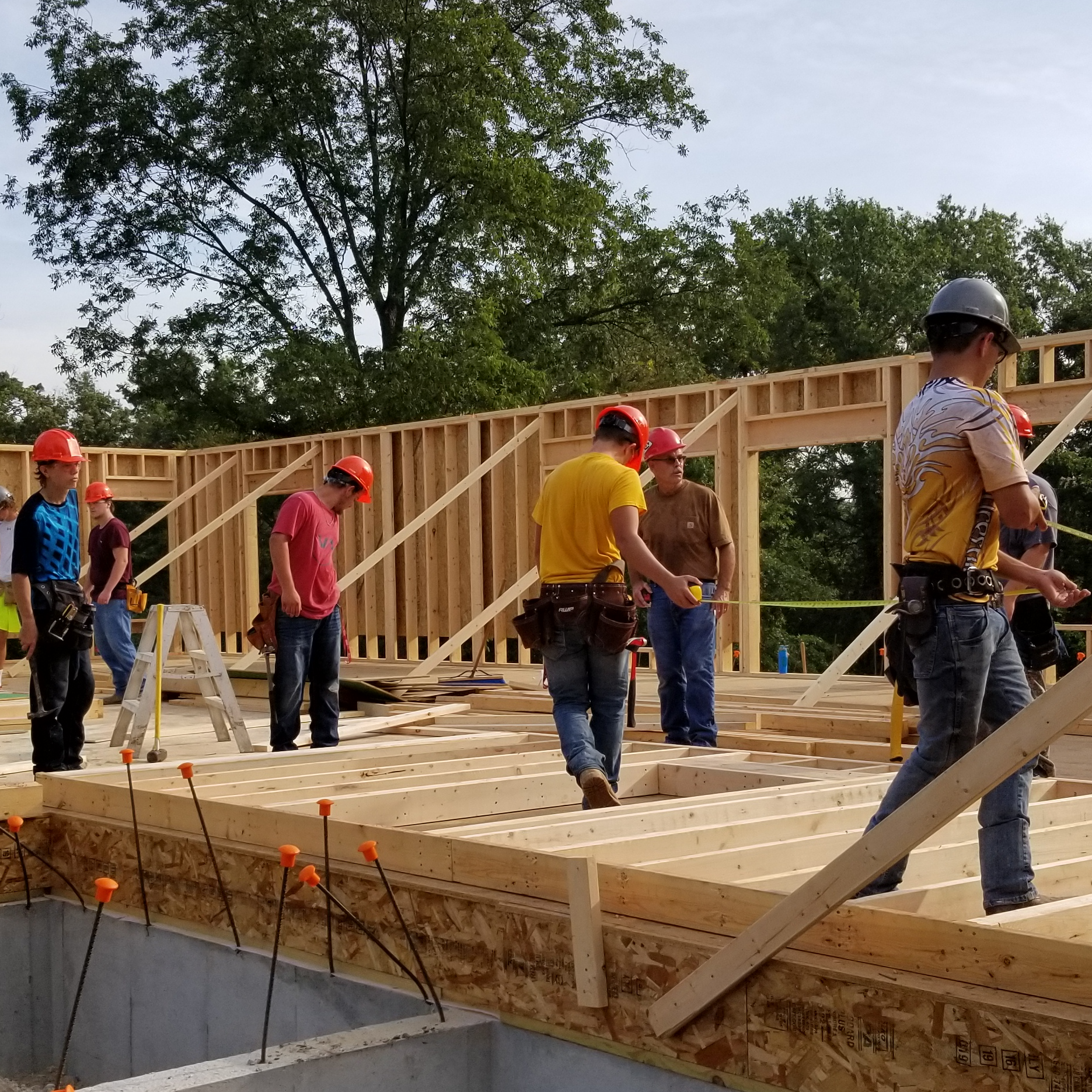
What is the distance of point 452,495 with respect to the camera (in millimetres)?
13508

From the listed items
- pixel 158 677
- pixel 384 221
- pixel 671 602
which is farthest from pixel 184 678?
pixel 384 221

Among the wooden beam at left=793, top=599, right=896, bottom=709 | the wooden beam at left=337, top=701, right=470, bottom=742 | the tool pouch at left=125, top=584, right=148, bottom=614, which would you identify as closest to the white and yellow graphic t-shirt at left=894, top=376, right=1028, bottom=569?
the wooden beam at left=337, top=701, right=470, bottom=742

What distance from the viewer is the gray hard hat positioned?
3.24m

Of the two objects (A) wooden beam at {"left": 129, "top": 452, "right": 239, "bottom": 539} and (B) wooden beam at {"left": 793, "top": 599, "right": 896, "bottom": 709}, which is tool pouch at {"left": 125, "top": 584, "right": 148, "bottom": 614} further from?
(A) wooden beam at {"left": 129, "top": 452, "right": 239, "bottom": 539}

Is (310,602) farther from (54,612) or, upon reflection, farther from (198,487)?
(198,487)

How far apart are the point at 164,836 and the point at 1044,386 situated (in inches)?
292

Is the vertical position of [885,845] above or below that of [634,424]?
below

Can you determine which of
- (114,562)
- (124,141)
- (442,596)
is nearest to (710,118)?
A: (124,141)

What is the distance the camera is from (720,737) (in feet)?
25.0

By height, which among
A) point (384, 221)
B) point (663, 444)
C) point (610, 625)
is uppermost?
point (384, 221)

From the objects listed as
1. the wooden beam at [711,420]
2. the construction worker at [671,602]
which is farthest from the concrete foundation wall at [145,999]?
the wooden beam at [711,420]

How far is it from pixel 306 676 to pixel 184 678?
1.11 m

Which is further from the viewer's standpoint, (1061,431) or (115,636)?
(115,636)

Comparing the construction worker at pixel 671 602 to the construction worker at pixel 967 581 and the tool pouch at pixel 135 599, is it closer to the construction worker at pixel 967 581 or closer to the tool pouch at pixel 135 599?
the tool pouch at pixel 135 599
